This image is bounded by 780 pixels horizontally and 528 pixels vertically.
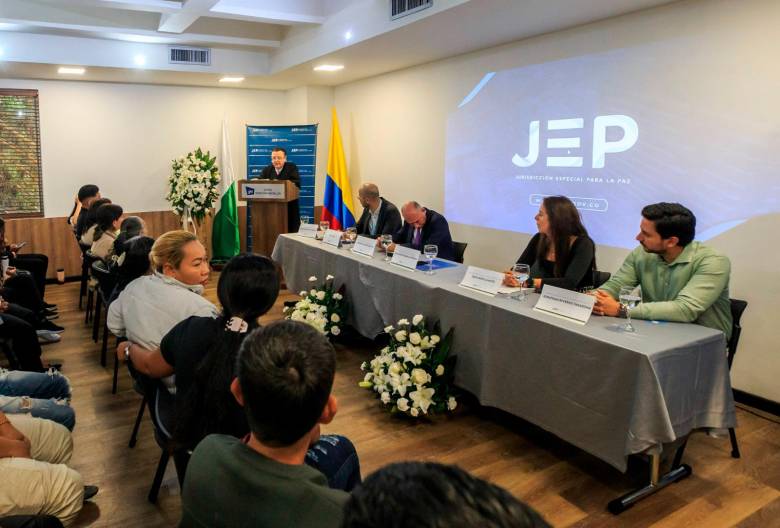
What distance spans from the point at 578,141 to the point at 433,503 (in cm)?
440

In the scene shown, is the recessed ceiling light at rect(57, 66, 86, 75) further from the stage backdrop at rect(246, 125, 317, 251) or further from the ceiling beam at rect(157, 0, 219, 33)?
the stage backdrop at rect(246, 125, 317, 251)

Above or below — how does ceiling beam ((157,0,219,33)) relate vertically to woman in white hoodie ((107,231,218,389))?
above

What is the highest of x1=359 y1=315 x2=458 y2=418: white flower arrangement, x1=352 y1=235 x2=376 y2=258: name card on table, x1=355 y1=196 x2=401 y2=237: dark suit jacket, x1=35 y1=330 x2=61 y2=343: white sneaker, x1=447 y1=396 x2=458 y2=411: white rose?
x1=355 y1=196 x2=401 y2=237: dark suit jacket

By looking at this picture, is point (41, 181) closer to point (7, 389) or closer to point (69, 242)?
point (69, 242)

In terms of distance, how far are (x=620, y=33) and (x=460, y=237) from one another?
7.96 feet

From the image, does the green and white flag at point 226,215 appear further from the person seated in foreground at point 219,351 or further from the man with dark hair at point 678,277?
the person seated in foreground at point 219,351

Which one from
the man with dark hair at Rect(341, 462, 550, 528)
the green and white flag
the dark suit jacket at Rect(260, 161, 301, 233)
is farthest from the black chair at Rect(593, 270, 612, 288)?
the green and white flag

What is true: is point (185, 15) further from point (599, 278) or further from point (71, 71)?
point (599, 278)

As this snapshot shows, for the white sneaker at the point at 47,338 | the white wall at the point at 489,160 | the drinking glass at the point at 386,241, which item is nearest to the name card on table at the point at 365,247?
the drinking glass at the point at 386,241

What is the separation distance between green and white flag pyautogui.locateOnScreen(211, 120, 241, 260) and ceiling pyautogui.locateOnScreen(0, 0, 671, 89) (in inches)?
40.3

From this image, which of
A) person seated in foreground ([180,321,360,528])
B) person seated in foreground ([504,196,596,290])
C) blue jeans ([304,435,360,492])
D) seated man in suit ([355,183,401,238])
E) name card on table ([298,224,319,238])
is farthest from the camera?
name card on table ([298,224,319,238])

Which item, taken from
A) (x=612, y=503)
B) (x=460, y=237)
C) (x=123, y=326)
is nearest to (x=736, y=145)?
(x=612, y=503)

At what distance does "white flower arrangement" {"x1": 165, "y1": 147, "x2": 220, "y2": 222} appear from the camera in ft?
23.9

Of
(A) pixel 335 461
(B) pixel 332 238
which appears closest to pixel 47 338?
(B) pixel 332 238
